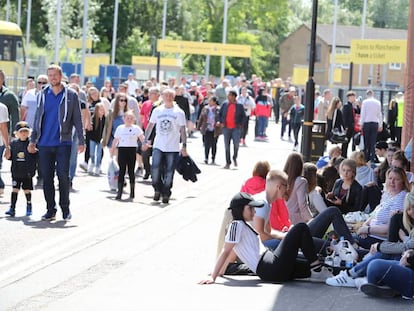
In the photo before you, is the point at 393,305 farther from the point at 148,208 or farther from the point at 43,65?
the point at 43,65

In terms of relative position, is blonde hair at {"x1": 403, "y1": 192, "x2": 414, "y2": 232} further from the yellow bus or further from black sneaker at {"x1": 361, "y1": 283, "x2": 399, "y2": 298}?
the yellow bus

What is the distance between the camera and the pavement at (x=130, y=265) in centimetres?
1005

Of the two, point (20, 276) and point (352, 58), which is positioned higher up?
point (352, 58)

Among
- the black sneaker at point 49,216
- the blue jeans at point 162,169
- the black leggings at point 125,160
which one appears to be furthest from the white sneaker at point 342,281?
the black leggings at point 125,160

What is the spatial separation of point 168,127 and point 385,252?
7.89 metres

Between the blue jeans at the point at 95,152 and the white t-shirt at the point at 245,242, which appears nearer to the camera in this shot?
the white t-shirt at the point at 245,242

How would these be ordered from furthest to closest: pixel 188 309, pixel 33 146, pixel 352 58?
pixel 352 58
pixel 33 146
pixel 188 309

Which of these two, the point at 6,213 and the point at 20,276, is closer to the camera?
the point at 20,276

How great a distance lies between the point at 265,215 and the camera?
11.6 metres

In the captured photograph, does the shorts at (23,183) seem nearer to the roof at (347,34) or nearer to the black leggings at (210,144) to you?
the black leggings at (210,144)

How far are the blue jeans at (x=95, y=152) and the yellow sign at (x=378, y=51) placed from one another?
23.1 m

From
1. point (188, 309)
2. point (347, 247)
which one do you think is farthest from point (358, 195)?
point (188, 309)

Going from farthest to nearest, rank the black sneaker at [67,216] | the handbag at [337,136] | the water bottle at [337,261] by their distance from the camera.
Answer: the handbag at [337,136] < the black sneaker at [67,216] < the water bottle at [337,261]

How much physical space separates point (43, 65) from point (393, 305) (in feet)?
154
